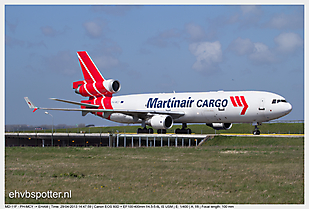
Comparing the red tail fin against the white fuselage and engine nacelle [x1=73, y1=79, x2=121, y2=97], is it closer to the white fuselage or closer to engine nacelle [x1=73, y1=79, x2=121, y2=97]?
engine nacelle [x1=73, y1=79, x2=121, y2=97]

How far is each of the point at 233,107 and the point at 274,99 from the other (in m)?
4.71

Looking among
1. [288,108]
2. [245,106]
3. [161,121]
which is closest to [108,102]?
[161,121]

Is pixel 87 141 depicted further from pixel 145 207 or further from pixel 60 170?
pixel 145 207

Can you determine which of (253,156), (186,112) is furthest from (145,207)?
(186,112)

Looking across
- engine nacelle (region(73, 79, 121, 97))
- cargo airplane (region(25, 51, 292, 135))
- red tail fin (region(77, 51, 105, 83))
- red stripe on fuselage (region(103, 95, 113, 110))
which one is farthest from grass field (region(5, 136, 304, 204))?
red tail fin (region(77, 51, 105, 83))

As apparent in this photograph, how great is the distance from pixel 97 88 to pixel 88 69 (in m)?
4.10

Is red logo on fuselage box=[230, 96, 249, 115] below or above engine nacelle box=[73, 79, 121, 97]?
below

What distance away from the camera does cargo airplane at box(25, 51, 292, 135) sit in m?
42.1

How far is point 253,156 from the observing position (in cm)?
2717

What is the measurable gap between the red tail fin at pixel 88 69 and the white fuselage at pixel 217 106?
7373 mm

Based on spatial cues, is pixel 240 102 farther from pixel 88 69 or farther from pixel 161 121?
pixel 88 69

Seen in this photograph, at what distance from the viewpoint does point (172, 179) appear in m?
18.5

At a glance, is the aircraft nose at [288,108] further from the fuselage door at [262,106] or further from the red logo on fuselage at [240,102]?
the red logo on fuselage at [240,102]

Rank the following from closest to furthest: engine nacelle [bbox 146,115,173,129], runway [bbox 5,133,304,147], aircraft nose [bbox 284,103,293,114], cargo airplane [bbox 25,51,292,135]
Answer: aircraft nose [bbox 284,103,293,114] < cargo airplane [bbox 25,51,292,135] < runway [bbox 5,133,304,147] < engine nacelle [bbox 146,115,173,129]
